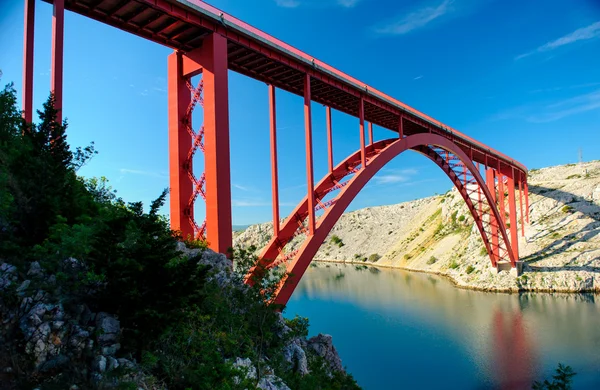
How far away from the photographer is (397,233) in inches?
2450

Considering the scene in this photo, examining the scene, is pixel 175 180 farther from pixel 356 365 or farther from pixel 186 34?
pixel 356 365

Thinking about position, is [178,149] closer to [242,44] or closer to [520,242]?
[242,44]

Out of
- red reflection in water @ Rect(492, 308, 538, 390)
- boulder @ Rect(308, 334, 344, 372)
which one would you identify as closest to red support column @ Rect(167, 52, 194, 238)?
boulder @ Rect(308, 334, 344, 372)

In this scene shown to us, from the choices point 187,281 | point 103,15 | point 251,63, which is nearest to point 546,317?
point 251,63

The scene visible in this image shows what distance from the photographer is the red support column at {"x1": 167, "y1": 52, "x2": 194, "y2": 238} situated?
10.8 m

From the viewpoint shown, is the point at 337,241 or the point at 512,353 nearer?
the point at 512,353

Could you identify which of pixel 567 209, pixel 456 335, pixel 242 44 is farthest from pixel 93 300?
pixel 567 209

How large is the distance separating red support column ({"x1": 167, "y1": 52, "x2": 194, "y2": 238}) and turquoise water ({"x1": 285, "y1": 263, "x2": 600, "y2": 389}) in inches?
388

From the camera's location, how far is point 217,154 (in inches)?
383

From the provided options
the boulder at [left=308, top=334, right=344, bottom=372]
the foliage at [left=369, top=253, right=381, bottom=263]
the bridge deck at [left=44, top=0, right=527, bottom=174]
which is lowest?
the foliage at [left=369, top=253, right=381, bottom=263]

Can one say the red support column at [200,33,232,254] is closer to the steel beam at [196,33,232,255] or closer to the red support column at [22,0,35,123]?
the steel beam at [196,33,232,255]

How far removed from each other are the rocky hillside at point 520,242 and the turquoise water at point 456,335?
221 cm

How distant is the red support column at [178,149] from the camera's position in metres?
10.8

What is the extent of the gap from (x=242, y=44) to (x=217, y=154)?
351cm
